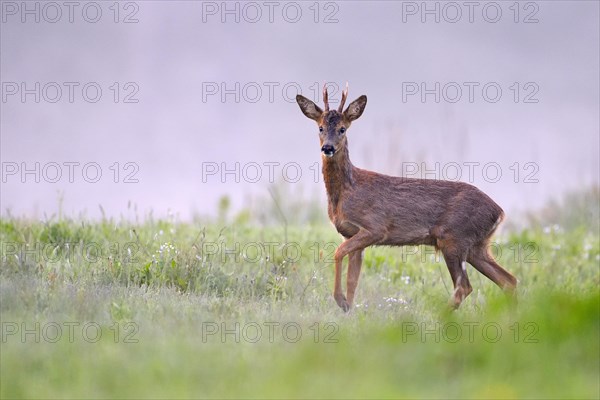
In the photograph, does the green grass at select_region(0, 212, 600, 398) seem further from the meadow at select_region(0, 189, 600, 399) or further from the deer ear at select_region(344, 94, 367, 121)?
the deer ear at select_region(344, 94, 367, 121)

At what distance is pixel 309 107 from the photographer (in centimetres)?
1016

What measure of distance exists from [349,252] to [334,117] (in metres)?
1.37

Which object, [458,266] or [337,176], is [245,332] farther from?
[458,266]

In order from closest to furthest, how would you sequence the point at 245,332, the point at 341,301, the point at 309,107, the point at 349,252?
1. the point at 245,332
2. the point at 341,301
3. the point at 349,252
4. the point at 309,107

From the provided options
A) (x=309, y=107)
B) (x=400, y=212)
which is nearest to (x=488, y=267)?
(x=400, y=212)

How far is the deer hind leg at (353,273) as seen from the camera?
9.62m

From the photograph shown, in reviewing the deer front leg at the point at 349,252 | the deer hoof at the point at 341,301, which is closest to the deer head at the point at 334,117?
the deer front leg at the point at 349,252

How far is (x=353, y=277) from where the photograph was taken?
9828 millimetres

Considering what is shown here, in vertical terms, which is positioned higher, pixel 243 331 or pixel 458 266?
pixel 458 266

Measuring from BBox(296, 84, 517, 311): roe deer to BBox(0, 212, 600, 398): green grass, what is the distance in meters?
0.45

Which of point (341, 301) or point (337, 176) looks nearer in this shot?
point (341, 301)

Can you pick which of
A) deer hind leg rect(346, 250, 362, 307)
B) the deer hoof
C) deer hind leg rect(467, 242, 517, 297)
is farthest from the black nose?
deer hind leg rect(467, 242, 517, 297)

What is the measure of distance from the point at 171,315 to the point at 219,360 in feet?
4.82

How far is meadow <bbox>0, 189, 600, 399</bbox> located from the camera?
593cm
